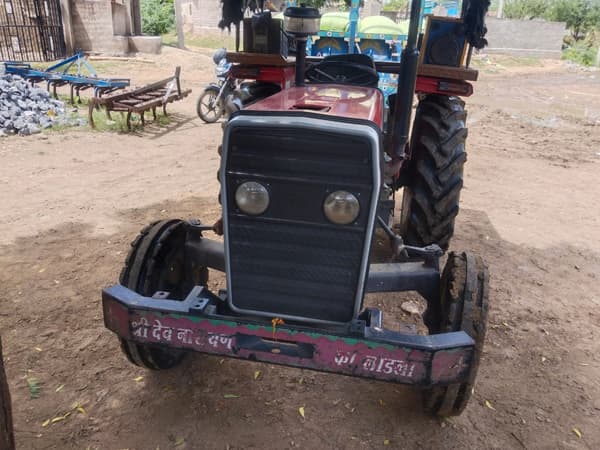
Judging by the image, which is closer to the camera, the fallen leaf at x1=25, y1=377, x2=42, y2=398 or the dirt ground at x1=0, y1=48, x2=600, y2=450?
the dirt ground at x1=0, y1=48, x2=600, y2=450

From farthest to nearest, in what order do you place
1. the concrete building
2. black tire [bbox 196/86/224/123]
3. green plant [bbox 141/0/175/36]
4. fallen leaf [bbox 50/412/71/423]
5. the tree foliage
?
the tree foliage < green plant [bbox 141/0/175/36] < the concrete building < black tire [bbox 196/86/224/123] < fallen leaf [bbox 50/412/71/423]

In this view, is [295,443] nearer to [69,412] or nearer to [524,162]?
[69,412]

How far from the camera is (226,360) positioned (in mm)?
3205

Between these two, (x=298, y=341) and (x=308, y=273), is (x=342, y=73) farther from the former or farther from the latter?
(x=298, y=341)

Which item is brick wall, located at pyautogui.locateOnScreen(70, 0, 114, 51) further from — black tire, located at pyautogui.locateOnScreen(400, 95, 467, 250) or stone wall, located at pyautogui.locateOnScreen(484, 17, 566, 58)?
stone wall, located at pyautogui.locateOnScreen(484, 17, 566, 58)

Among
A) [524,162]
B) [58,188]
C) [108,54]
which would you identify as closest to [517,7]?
[108,54]

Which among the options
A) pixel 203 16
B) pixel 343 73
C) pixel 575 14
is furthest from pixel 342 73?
pixel 575 14

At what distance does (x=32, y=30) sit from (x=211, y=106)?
36.5 feet

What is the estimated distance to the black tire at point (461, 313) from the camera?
2.45 metres

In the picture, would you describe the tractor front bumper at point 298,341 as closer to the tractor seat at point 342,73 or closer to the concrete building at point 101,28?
the tractor seat at point 342,73

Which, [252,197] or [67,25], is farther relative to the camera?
[67,25]

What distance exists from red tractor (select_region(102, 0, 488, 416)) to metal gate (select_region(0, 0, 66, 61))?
1730cm

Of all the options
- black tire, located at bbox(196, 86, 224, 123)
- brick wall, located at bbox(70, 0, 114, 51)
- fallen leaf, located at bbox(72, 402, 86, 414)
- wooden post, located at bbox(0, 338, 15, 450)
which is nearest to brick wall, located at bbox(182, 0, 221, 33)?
brick wall, located at bbox(70, 0, 114, 51)

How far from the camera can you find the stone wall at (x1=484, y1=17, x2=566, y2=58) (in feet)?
97.8
